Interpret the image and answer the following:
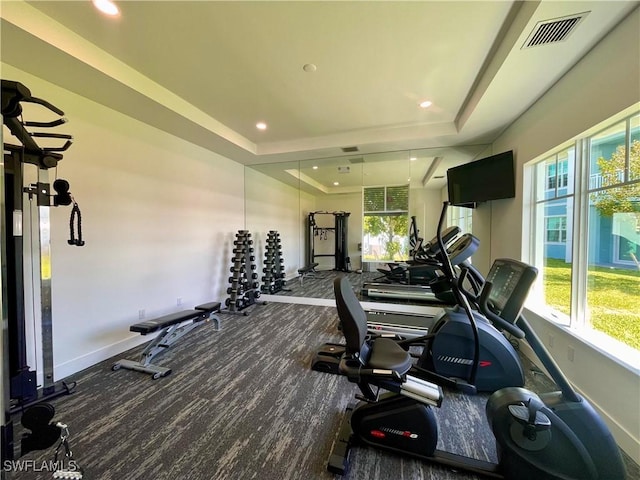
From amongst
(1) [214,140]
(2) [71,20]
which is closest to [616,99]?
(2) [71,20]

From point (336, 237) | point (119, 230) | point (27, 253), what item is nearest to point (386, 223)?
point (336, 237)

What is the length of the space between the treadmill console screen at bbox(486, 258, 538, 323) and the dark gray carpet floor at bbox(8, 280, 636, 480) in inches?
38.2

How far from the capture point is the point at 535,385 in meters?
2.55

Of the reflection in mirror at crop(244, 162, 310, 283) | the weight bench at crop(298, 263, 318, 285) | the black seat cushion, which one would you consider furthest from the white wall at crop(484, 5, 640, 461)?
the weight bench at crop(298, 263, 318, 285)

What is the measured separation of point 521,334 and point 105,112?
178 inches

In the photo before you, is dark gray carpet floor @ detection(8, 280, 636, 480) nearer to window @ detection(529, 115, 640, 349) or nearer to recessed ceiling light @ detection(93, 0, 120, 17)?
window @ detection(529, 115, 640, 349)

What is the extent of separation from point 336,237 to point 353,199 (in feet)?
4.40

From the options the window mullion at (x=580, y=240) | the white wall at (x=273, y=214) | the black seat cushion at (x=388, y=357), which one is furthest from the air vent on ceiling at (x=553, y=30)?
the white wall at (x=273, y=214)

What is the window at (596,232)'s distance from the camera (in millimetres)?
1928

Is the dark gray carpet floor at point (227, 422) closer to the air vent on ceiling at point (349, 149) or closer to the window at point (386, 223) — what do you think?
the window at point (386, 223)

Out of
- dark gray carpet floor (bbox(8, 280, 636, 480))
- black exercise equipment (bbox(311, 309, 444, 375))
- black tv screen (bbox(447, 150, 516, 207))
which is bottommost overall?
dark gray carpet floor (bbox(8, 280, 636, 480))

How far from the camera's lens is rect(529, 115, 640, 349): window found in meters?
1.93

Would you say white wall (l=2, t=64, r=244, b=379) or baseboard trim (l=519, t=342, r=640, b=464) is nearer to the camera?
baseboard trim (l=519, t=342, r=640, b=464)

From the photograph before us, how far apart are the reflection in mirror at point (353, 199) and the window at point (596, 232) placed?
199 cm
